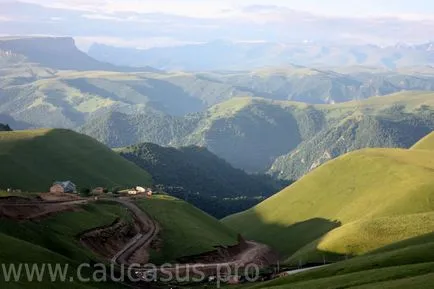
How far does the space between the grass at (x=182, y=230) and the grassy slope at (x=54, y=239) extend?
11.0 meters

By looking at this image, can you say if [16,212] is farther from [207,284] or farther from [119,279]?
[207,284]

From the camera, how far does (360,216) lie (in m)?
166

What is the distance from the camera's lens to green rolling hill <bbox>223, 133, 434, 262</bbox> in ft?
383

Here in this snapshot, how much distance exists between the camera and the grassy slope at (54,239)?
66062 mm

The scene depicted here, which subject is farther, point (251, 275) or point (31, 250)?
point (251, 275)

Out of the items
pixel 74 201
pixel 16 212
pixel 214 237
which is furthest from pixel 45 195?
→ pixel 214 237

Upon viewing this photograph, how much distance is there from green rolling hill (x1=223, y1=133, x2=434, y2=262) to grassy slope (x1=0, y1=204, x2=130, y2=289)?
44.8 metres

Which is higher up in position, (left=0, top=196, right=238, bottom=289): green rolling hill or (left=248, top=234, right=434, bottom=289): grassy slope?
(left=248, top=234, right=434, bottom=289): grassy slope

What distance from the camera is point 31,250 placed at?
69.9 meters

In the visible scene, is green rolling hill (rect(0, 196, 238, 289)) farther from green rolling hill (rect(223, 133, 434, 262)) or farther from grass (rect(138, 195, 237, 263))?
green rolling hill (rect(223, 133, 434, 262))

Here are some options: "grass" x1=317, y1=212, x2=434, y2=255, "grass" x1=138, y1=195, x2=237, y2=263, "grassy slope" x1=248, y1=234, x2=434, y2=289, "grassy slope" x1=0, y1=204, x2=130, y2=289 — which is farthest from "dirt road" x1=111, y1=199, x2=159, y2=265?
"grassy slope" x1=248, y1=234, x2=434, y2=289

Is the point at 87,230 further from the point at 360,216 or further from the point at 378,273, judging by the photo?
the point at 360,216

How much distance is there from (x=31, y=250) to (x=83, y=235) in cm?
3506

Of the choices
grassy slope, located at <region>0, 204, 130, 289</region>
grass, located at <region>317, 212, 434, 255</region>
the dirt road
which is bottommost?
the dirt road
